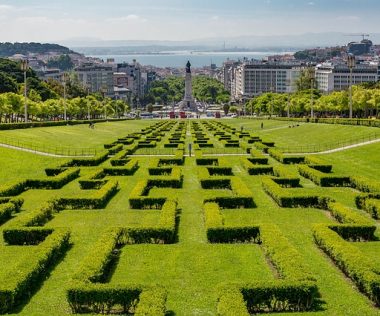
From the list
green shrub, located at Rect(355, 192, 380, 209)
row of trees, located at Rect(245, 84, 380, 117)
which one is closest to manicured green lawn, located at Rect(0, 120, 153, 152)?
green shrub, located at Rect(355, 192, 380, 209)

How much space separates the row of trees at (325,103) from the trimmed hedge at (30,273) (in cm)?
8581

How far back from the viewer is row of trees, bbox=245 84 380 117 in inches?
4048

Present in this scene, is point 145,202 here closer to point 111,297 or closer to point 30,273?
point 30,273

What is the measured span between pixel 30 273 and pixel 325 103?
113 meters

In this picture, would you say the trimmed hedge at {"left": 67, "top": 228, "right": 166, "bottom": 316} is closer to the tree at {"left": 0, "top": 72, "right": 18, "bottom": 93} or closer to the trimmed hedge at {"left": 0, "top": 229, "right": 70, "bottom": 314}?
the trimmed hedge at {"left": 0, "top": 229, "right": 70, "bottom": 314}

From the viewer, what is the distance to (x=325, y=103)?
4865 inches

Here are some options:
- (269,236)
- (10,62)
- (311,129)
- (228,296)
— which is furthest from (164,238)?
(10,62)

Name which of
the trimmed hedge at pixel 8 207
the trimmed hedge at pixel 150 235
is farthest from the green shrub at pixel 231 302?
the trimmed hedge at pixel 8 207

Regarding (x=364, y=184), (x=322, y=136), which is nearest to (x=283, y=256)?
(x=364, y=184)

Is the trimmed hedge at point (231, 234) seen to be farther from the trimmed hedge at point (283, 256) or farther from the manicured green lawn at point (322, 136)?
the manicured green lawn at point (322, 136)

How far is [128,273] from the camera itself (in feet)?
67.6

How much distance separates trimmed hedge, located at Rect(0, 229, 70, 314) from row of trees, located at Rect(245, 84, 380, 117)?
85.8m

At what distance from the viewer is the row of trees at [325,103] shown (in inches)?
4048

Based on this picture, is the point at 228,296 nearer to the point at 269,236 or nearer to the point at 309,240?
the point at 269,236
